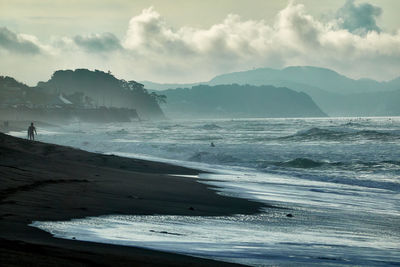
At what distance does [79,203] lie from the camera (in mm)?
10883

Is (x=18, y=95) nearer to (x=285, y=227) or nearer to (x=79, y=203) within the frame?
(x=79, y=203)

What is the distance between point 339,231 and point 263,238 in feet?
6.63

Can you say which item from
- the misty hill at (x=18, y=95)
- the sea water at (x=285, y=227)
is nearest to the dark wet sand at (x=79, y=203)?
the sea water at (x=285, y=227)

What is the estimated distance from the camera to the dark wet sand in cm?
621

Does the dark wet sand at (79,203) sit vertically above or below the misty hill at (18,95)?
below

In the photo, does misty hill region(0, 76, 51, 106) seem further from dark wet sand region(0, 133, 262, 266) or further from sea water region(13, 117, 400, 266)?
sea water region(13, 117, 400, 266)

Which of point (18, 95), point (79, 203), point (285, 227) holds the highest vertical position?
point (18, 95)

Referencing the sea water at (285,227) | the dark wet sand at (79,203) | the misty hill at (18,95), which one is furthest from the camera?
the misty hill at (18,95)

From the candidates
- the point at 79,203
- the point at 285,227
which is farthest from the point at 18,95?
the point at 285,227

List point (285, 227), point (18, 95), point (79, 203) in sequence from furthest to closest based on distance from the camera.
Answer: point (18, 95), point (79, 203), point (285, 227)

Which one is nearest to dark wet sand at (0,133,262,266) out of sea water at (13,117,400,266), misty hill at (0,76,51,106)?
sea water at (13,117,400,266)

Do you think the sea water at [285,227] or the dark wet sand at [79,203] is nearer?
the dark wet sand at [79,203]

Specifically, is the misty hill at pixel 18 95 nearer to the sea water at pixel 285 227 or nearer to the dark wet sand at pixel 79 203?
the dark wet sand at pixel 79 203

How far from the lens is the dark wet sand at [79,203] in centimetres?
621
